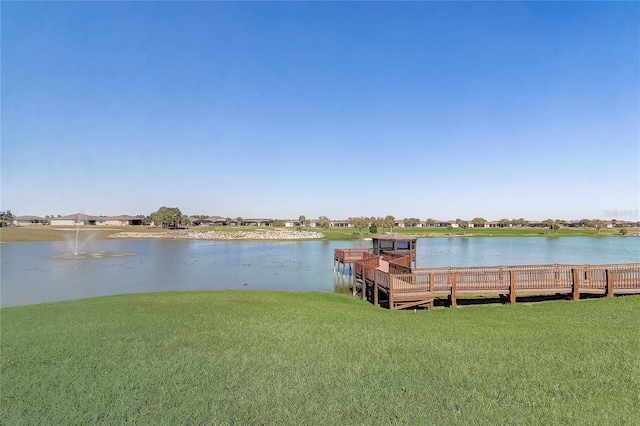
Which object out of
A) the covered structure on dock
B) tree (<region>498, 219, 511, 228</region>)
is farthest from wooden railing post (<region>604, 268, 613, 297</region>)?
tree (<region>498, 219, 511, 228</region>)

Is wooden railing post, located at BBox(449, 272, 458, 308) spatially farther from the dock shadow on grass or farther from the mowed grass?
the mowed grass

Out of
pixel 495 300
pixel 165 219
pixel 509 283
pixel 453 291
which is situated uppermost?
pixel 165 219

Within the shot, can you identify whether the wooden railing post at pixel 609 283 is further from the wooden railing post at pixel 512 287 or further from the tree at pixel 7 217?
the tree at pixel 7 217

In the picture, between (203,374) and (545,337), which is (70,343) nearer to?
(203,374)

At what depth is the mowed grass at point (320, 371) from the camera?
16.9 feet

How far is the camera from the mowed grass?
5137 mm

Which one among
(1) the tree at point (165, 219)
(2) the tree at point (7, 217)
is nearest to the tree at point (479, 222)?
(1) the tree at point (165, 219)

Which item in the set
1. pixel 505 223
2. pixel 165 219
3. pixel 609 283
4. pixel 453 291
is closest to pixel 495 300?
pixel 453 291

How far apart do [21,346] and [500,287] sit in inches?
711

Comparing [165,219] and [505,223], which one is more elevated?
[165,219]

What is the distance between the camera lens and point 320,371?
666 centimetres

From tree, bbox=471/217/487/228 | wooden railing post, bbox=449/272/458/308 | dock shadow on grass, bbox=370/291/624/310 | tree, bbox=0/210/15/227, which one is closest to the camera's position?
wooden railing post, bbox=449/272/458/308

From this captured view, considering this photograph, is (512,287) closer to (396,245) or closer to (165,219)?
(396,245)

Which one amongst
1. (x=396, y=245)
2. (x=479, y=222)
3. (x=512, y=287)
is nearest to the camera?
(x=512, y=287)
